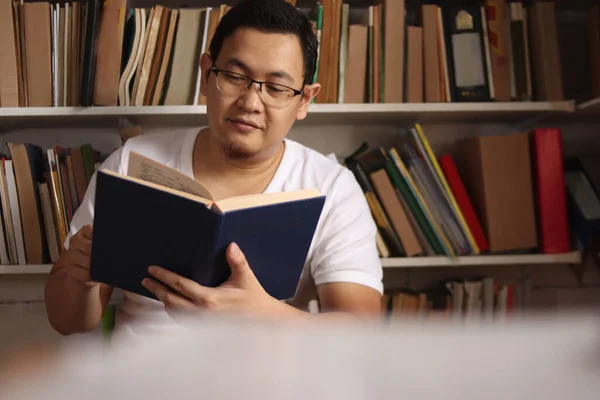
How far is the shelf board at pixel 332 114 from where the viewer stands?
1.30 metres

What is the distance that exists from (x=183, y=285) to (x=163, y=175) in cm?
19

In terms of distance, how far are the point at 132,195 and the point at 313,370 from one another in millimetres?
629

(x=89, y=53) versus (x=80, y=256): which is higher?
(x=89, y=53)

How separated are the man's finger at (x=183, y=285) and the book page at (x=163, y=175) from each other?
136 mm

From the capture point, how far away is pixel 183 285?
2.50ft

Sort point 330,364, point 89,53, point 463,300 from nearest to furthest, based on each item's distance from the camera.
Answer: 1. point 330,364
2. point 89,53
3. point 463,300

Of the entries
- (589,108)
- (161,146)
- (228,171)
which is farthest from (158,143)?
(589,108)

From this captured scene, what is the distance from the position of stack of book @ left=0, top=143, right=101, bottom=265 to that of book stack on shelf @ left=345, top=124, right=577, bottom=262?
2.62 ft

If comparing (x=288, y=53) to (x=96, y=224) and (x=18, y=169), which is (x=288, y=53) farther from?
(x=18, y=169)

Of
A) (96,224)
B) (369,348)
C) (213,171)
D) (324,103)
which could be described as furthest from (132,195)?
(324,103)

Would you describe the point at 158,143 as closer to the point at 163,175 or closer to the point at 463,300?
the point at 163,175

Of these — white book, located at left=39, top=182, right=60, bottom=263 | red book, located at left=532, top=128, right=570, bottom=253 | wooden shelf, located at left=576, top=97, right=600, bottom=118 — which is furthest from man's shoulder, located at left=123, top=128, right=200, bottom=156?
wooden shelf, located at left=576, top=97, right=600, bottom=118

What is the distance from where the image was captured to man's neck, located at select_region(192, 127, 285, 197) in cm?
114

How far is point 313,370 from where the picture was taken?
0.15m
